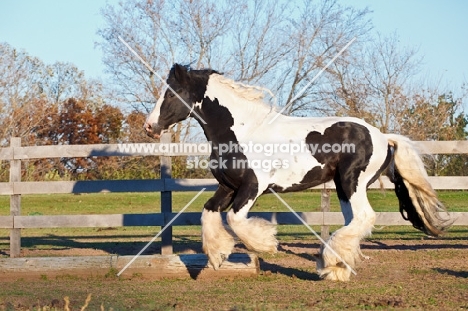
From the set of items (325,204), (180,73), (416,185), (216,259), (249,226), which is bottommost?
(216,259)

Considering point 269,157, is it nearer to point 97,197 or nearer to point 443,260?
point 443,260

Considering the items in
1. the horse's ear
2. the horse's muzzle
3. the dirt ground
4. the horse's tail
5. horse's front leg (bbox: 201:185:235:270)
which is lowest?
the dirt ground

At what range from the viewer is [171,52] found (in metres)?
27.0

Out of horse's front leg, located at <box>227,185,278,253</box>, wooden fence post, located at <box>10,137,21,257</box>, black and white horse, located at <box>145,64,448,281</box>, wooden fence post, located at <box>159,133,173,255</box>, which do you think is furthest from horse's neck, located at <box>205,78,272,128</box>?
wooden fence post, located at <box>10,137,21,257</box>

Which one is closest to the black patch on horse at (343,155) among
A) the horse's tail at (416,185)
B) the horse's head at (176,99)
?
the horse's tail at (416,185)

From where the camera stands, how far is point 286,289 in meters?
6.80

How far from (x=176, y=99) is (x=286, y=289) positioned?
7.94 feet

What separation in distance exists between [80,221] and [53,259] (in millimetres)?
2028

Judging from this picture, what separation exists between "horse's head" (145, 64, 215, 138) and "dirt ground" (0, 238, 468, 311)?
175 centimetres

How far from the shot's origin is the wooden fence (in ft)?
32.0

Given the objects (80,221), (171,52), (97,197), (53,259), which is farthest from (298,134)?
(171,52)

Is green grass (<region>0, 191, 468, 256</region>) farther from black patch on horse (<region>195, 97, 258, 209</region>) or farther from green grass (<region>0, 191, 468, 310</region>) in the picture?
black patch on horse (<region>195, 97, 258, 209</region>)

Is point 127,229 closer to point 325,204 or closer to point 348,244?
point 325,204

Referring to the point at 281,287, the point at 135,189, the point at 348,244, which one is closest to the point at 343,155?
the point at 348,244
